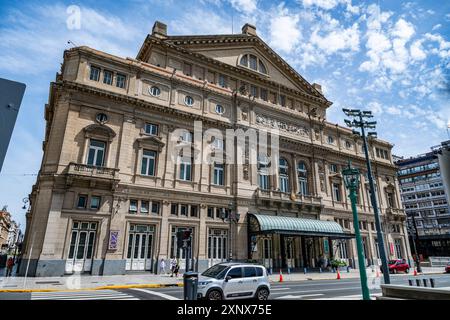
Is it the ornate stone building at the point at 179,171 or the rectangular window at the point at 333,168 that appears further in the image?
the rectangular window at the point at 333,168

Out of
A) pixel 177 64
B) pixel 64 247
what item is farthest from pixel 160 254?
pixel 177 64

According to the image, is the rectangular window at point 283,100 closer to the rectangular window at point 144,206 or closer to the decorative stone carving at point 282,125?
the decorative stone carving at point 282,125

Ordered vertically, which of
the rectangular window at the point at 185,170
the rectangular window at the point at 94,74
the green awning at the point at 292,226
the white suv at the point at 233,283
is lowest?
the white suv at the point at 233,283

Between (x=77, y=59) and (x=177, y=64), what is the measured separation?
1142cm

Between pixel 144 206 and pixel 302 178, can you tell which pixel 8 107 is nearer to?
pixel 144 206

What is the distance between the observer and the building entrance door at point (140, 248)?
2448 cm

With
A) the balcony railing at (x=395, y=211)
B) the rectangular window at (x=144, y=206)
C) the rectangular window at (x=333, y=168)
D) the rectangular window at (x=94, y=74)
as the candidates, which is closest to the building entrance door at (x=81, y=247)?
the rectangular window at (x=144, y=206)

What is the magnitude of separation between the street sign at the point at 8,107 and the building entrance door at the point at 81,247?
2281 cm

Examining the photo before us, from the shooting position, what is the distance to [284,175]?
37156mm

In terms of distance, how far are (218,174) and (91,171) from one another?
1324cm

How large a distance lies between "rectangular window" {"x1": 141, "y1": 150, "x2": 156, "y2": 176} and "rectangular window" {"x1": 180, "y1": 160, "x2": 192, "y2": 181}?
2978mm
